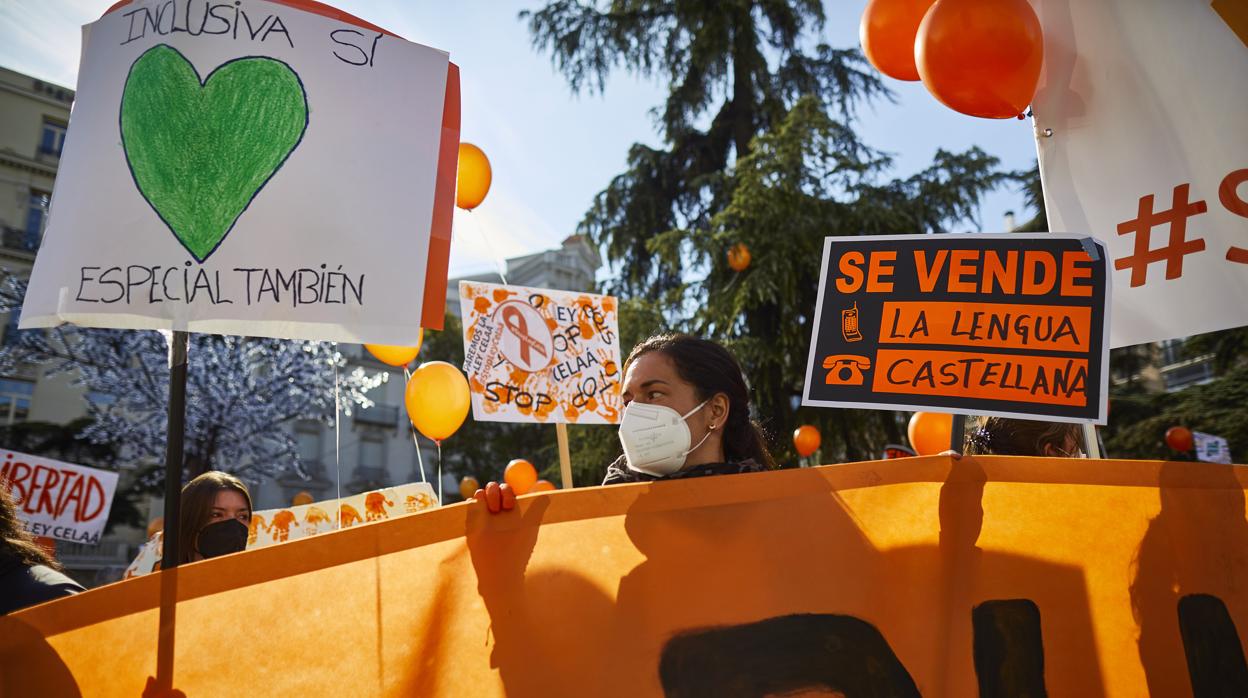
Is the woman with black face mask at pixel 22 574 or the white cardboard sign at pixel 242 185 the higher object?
the white cardboard sign at pixel 242 185

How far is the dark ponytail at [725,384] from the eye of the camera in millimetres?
2451

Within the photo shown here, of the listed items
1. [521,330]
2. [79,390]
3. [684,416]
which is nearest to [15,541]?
[684,416]

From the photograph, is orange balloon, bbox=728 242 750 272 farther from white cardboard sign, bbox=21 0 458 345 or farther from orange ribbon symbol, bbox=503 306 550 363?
white cardboard sign, bbox=21 0 458 345

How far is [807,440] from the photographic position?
30.3ft

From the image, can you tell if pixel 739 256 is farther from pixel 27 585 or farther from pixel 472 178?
pixel 27 585

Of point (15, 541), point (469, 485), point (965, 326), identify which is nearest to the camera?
point (965, 326)

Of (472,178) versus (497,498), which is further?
(472,178)

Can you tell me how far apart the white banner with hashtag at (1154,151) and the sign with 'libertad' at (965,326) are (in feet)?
2.43

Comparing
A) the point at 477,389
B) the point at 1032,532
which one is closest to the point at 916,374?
the point at 1032,532

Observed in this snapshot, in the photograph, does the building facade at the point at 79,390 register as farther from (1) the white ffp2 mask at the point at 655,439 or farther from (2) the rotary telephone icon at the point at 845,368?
(2) the rotary telephone icon at the point at 845,368

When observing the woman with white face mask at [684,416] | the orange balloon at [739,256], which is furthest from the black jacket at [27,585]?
the orange balloon at [739,256]

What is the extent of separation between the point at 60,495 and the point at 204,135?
7.11m

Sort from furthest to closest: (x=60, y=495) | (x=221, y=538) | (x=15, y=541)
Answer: (x=60, y=495)
(x=221, y=538)
(x=15, y=541)

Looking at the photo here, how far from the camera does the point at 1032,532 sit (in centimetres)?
171
